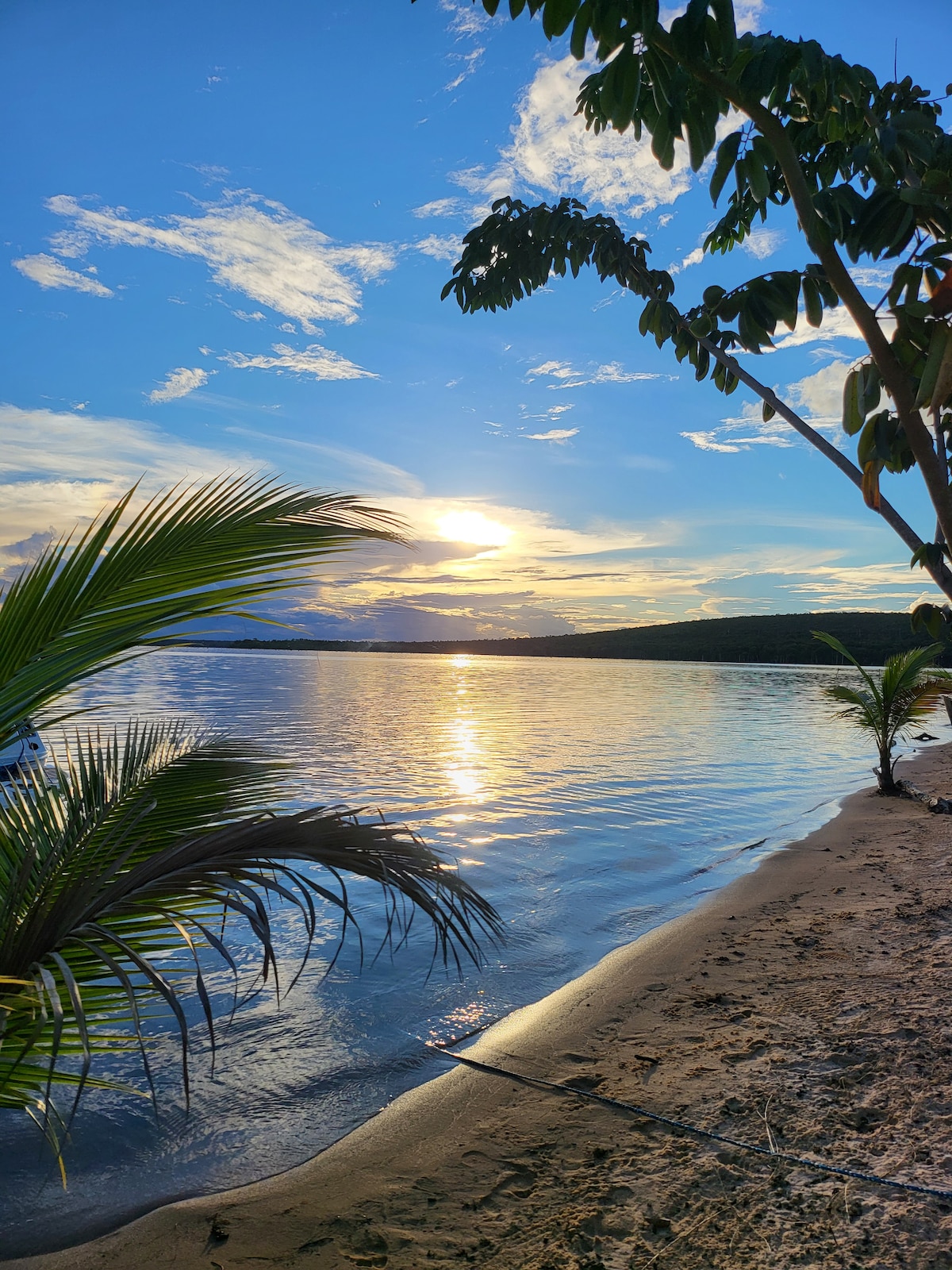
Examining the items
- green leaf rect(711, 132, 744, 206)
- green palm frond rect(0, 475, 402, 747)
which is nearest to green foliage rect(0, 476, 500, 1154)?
green palm frond rect(0, 475, 402, 747)

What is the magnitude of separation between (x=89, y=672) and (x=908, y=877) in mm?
6976

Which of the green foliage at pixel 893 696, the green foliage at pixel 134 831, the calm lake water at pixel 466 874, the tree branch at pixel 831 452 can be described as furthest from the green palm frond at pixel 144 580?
the green foliage at pixel 893 696

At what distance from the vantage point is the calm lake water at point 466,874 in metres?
3.22

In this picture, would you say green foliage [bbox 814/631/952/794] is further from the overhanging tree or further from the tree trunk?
the overhanging tree

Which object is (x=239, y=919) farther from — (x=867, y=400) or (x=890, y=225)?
(x=890, y=225)

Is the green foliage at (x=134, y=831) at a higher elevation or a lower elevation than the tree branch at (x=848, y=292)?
lower

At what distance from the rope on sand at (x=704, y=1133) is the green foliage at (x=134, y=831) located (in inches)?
55.1

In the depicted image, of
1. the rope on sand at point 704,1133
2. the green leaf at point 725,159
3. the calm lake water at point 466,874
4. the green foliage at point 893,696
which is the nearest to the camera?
the rope on sand at point 704,1133

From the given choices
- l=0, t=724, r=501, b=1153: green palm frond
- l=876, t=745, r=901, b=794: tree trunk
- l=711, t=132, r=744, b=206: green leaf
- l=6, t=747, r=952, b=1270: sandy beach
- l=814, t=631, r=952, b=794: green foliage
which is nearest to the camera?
l=0, t=724, r=501, b=1153: green palm frond

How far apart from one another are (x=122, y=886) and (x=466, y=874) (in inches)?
244

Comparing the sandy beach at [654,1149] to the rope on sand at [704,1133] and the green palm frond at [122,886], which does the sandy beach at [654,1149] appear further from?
the green palm frond at [122,886]

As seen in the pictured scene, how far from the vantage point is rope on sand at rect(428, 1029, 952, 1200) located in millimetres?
2498

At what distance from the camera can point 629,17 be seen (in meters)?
2.12

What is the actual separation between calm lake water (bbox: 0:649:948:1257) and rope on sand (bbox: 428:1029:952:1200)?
476 mm
